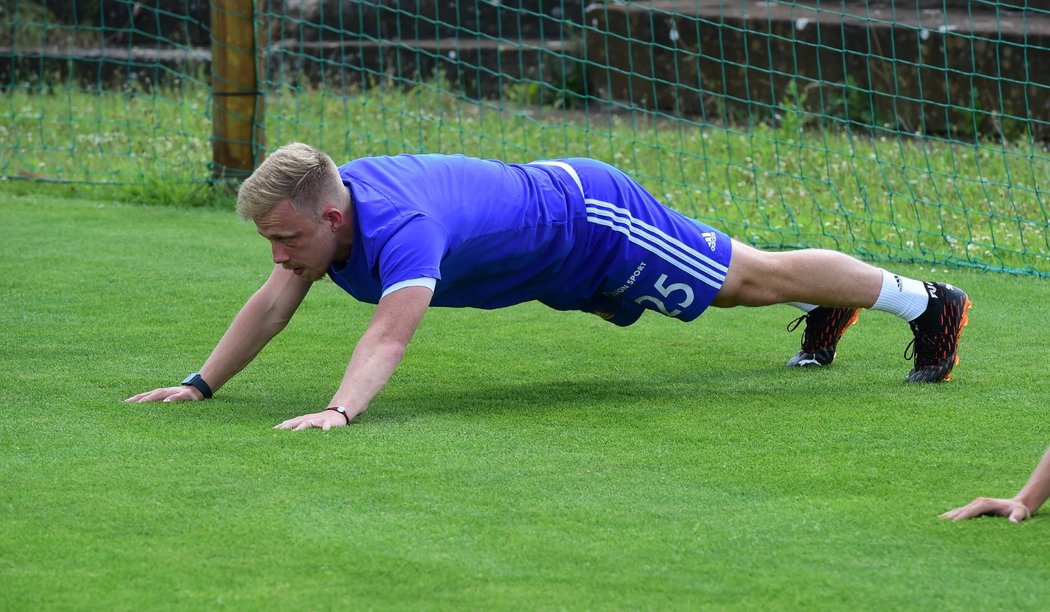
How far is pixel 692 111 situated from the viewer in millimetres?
12102

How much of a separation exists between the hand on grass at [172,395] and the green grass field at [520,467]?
0.07 meters

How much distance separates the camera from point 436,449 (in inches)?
153

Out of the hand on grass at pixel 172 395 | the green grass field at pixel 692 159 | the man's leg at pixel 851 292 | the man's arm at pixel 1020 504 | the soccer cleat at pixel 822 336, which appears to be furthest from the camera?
the green grass field at pixel 692 159

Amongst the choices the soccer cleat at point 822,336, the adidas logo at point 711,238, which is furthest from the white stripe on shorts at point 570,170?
the soccer cleat at point 822,336

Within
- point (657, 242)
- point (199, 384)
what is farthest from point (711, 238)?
point (199, 384)

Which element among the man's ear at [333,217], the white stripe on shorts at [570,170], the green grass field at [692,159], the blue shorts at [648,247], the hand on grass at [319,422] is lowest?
the green grass field at [692,159]

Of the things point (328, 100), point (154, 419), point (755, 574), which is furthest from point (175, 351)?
point (328, 100)

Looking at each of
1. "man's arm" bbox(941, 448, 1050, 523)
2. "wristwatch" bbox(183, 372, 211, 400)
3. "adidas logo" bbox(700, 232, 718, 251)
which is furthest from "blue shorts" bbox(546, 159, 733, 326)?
"man's arm" bbox(941, 448, 1050, 523)

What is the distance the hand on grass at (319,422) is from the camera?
13.3 feet

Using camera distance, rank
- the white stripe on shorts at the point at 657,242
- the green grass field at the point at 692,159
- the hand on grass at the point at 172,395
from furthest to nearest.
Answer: the green grass field at the point at 692,159 < the white stripe on shorts at the point at 657,242 < the hand on grass at the point at 172,395

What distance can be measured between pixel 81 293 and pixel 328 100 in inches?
220

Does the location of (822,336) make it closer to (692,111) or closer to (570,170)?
(570,170)

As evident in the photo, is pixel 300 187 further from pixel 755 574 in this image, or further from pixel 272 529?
pixel 755 574

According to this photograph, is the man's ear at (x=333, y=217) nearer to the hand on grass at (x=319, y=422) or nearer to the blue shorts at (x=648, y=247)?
the hand on grass at (x=319, y=422)
